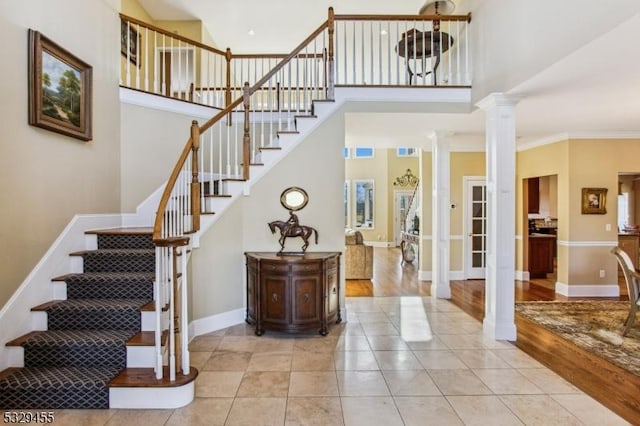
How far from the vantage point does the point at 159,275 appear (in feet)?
8.90

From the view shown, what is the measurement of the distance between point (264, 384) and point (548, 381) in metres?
2.39

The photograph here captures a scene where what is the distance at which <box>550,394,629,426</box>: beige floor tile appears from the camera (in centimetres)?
251

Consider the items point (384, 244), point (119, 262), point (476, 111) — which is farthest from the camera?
point (384, 244)

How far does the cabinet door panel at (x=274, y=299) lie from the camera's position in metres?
4.12

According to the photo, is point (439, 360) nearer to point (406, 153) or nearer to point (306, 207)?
point (306, 207)

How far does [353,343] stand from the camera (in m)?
3.96

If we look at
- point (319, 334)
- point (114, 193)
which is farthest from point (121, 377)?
point (114, 193)

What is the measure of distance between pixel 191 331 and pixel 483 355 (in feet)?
10.2

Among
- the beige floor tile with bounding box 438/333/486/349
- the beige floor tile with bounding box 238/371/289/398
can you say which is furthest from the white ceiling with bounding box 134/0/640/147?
the beige floor tile with bounding box 238/371/289/398

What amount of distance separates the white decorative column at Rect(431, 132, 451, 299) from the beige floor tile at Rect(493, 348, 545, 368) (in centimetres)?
225

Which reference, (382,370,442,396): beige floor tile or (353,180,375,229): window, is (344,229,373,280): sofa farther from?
(353,180,375,229): window

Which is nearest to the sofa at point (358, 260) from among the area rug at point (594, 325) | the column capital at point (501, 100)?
the area rug at point (594, 325)

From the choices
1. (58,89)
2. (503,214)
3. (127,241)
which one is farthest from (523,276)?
(58,89)

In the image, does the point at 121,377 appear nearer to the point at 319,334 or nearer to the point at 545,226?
the point at 319,334
